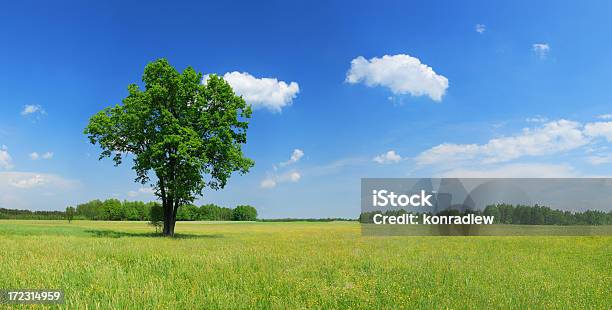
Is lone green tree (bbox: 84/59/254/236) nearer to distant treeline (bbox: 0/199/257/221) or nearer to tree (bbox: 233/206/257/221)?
distant treeline (bbox: 0/199/257/221)

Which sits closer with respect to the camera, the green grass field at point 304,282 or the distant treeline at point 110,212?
the green grass field at point 304,282

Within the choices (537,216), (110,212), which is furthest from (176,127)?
(110,212)

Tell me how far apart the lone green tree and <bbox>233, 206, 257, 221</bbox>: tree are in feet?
421

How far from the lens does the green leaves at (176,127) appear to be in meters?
34.1

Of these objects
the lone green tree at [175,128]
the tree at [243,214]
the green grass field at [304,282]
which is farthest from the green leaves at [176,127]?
the tree at [243,214]

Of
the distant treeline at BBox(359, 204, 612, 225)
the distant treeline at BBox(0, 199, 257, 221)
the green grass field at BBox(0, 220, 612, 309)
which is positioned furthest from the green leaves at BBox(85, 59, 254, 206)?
the distant treeline at BBox(0, 199, 257, 221)

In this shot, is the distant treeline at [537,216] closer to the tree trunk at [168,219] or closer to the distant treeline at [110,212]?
the tree trunk at [168,219]

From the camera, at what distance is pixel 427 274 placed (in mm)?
12906

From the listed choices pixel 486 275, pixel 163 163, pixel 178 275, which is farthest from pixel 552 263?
pixel 163 163

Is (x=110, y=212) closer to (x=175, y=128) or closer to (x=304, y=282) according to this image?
(x=175, y=128)

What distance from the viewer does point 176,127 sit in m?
33.5

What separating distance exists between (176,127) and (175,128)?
0.42m

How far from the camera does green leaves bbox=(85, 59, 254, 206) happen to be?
34062 millimetres

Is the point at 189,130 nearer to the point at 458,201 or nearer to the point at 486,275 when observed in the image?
the point at 486,275
